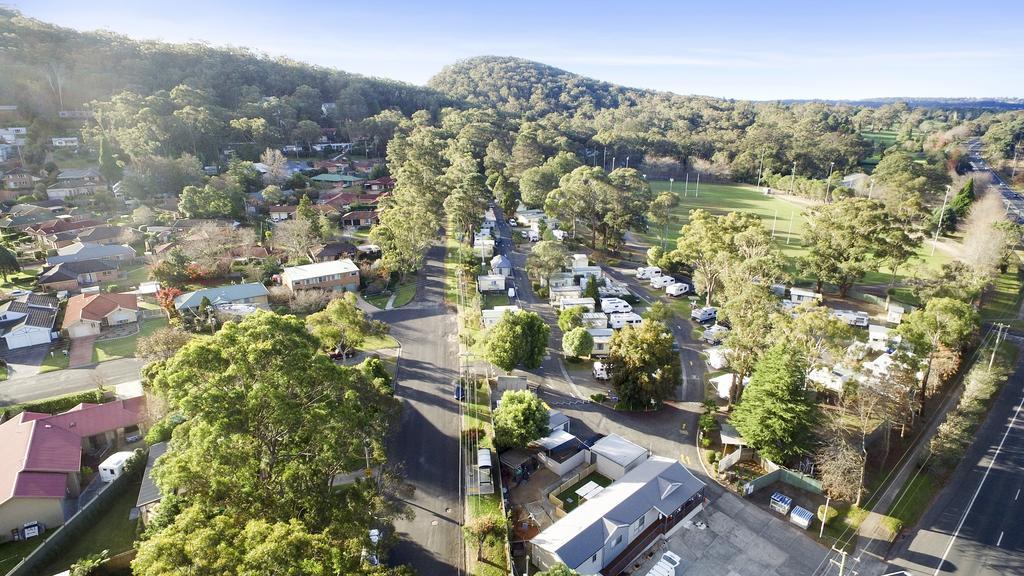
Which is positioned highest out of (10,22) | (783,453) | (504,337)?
(10,22)

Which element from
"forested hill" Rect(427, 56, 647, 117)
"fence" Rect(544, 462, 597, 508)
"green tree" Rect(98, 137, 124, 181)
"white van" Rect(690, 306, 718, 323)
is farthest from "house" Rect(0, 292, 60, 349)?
"forested hill" Rect(427, 56, 647, 117)

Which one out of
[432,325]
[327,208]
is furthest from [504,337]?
[327,208]

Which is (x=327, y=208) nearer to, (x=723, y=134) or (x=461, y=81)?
(x=723, y=134)

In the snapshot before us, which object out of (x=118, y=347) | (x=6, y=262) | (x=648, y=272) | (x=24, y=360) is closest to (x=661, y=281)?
(x=648, y=272)

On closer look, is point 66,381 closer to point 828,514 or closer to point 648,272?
point 828,514

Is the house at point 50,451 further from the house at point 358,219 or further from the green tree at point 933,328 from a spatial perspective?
the green tree at point 933,328
